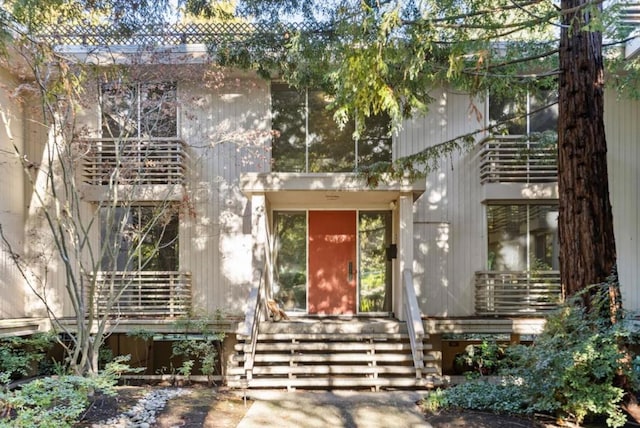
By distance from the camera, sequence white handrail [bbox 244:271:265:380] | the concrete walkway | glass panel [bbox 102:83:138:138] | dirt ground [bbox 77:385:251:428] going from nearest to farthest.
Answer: dirt ground [bbox 77:385:251:428] < the concrete walkway < white handrail [bbox 244:271:265:380] < glass panel [bbox 102:83:138:138]

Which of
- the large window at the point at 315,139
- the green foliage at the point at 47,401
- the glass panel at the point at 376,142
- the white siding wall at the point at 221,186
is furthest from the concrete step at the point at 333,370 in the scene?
the glass panel at the point at 376,142

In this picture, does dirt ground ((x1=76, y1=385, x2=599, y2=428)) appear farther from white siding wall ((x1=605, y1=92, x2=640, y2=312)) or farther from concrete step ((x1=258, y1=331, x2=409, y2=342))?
white siding wall ((x1=605, y1=92, x2=640, y2=312))

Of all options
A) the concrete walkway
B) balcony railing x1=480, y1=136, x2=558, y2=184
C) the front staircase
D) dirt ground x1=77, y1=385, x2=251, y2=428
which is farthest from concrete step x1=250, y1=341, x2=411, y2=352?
balcony railing x1=480, y1=136, x2=558, y2=184

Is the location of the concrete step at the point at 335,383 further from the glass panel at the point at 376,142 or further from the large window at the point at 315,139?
the glass panel at the point at 376,142

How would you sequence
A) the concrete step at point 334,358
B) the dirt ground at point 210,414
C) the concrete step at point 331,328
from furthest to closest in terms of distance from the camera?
the concrete step at point 331,328
the concrete step at point 334,358
the dirt ground at point 210,414

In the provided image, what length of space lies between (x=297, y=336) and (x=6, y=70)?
24.7 ft

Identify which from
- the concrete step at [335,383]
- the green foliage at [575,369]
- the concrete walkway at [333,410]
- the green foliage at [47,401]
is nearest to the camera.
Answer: the green foliage at [47,401]

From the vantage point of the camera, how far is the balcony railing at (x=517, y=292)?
8.62 meters

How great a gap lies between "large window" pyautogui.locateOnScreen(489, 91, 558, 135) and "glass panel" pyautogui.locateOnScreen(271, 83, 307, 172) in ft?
13.0

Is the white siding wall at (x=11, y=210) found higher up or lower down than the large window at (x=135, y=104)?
lower down

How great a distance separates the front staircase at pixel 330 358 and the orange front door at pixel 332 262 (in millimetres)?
1529

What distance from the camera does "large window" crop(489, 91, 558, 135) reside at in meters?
9.11

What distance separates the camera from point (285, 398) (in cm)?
603

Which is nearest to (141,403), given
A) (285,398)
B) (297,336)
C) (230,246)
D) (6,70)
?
(285,398)
